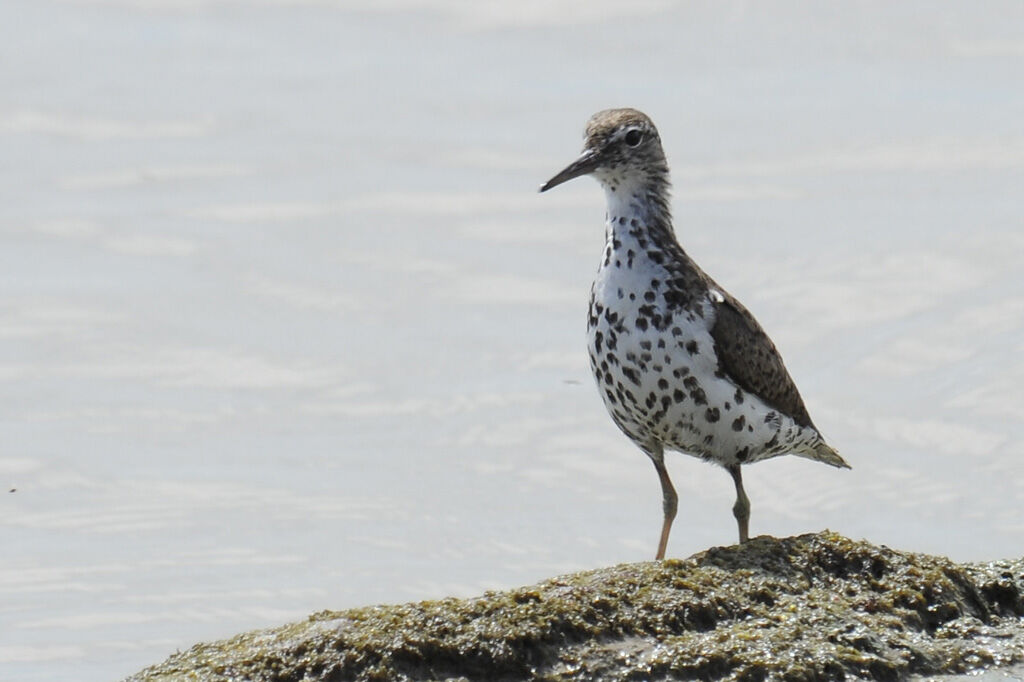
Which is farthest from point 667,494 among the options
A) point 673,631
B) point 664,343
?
point 673,631

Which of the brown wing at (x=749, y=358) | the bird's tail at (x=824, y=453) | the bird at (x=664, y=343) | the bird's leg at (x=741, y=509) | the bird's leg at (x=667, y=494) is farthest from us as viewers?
the bird's tail at (x=824, y=453)

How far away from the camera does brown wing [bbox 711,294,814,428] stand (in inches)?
361

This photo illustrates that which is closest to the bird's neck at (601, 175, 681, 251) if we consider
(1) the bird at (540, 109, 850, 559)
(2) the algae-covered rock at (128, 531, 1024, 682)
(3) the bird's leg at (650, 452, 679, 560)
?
(1) the bird at (540, 109, 850, 559)

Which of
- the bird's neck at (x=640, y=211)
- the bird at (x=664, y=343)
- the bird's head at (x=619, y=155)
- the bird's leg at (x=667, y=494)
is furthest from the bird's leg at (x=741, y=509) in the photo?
the bird's head at (x=619, y=155)

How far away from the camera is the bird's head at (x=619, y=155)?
9633mm

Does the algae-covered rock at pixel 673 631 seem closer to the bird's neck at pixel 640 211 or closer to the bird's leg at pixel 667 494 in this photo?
the bird's leg at pixel 667 494

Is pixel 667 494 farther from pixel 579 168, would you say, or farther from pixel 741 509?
pixel 579 168

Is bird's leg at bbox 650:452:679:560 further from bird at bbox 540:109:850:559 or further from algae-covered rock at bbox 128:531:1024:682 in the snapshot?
algae-covered rock at bbox 128:531:1024:682

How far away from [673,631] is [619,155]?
11.2 feet

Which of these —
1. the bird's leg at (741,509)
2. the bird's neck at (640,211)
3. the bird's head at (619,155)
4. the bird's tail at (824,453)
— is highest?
the bird's head at (619,155)

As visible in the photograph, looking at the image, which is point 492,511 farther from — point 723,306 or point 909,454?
point 723,306

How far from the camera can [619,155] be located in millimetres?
9641

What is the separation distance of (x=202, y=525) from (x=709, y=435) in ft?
19.0

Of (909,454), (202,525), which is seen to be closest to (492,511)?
(202,525)
